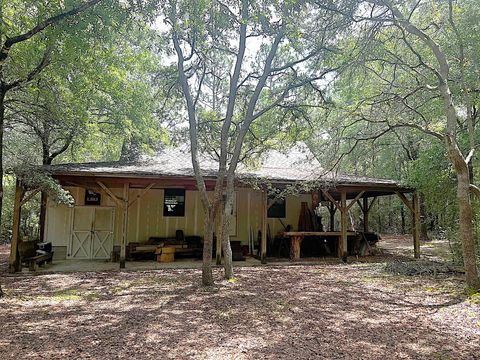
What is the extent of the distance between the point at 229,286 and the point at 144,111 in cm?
789

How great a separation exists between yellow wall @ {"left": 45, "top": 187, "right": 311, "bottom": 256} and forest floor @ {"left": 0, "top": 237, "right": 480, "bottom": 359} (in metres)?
3.11

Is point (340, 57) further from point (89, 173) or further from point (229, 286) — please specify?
point (89, 173)

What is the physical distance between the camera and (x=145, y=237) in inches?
469

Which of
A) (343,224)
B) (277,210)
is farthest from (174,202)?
(343,224)

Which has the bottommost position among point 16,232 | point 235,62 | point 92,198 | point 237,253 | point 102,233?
point 237,253

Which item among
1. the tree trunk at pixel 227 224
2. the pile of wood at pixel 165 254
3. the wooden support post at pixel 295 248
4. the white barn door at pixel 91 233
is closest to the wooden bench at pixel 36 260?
the white barn door at pixel 91 233

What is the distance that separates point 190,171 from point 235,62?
3.35m

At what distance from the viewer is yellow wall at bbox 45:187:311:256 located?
11164mm

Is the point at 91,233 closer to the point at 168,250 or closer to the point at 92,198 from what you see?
the point at 92,198

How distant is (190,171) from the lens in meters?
10.1

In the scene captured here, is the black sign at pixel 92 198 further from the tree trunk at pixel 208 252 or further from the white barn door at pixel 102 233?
the tree trunk at pixel 208 252

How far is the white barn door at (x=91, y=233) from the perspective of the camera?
11211mm

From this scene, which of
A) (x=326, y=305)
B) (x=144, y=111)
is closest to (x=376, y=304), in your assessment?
(x=326, y=305)

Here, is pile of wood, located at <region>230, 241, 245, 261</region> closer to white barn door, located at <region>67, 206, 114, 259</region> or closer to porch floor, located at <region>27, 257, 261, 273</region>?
porch floor, located at <region>27, 257, 261, 273</region>
